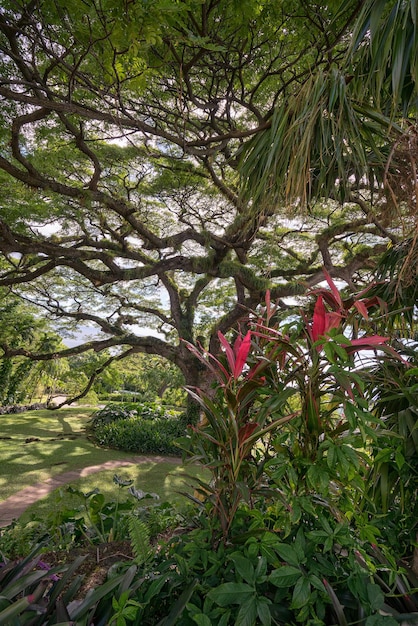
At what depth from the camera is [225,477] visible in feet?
4.02

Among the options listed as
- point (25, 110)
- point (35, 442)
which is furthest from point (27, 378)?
point (25, 110)

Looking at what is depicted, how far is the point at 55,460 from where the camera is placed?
17.7 feet

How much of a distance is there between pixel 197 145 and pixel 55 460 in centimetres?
502

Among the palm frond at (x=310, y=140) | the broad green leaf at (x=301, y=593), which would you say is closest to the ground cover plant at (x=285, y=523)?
the broad green leaf at (x=301, y=593)

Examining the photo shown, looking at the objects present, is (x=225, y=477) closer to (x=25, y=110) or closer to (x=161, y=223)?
(x=25, y=110)

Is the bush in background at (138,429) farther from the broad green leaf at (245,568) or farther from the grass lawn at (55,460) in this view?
the broad green leaf at (245,568)

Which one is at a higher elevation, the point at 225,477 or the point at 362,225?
the point at 362,225

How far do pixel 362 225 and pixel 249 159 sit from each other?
3.52 meters

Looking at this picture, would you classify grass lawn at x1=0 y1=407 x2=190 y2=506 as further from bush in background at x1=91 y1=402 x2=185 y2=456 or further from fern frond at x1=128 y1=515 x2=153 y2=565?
fern frond at x1=128 y1=515 x2=153 y2=565

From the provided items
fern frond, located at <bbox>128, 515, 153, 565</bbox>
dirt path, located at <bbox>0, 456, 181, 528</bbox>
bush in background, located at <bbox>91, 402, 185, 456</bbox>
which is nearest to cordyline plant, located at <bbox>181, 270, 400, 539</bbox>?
fern frond, located at <bbox>128, 515, 153, 565</bbox>

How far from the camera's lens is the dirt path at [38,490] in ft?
11.3

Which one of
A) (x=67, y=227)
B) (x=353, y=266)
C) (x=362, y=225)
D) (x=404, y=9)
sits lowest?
(x=404, y=9)

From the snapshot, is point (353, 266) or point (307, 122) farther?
point (353, 266)

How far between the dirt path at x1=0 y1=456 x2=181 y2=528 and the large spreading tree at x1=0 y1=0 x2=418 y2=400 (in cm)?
187
